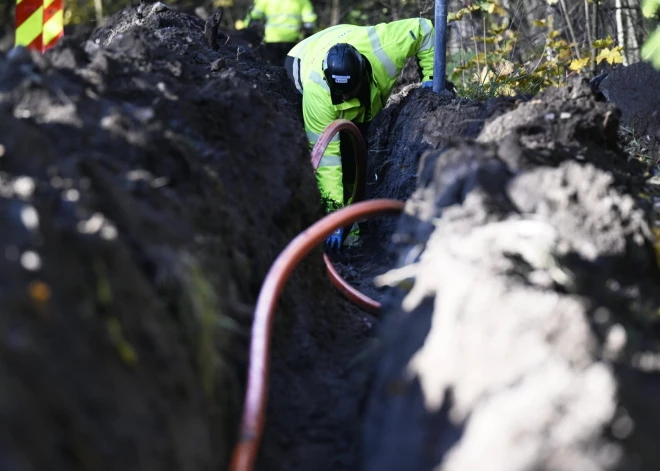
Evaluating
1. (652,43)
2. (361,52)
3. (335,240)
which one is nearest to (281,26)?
(361,52)

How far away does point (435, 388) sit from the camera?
221 centimetres

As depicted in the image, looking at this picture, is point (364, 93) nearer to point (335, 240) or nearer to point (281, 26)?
point (335, 240)

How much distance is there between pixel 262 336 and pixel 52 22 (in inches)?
185

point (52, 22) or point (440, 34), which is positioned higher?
point (52, 22)

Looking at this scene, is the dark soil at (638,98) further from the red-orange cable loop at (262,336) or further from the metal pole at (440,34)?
the red-orange cable loop at (262,336)

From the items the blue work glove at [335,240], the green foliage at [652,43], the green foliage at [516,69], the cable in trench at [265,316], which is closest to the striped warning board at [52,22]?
the blue work glove at [335,240]

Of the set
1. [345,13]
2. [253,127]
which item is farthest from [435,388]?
[345,13]

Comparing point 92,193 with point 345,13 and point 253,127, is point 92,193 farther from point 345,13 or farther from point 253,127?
point 345,13

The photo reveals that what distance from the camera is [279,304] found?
331 cm

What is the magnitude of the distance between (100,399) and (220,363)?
0.59 metres

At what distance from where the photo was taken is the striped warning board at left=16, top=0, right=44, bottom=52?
249 inches

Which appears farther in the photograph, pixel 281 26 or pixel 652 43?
pixel 281 26

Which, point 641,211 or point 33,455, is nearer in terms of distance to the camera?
point 33,455

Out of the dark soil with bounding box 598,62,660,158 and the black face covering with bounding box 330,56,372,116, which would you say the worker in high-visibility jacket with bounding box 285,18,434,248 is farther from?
the dark soil with bounding box 598,62,660,158
